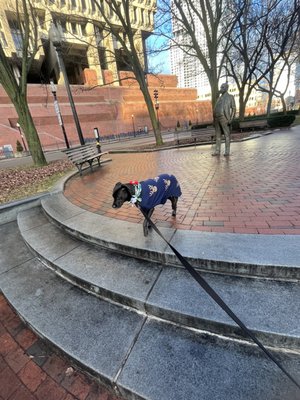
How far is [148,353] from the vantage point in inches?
68.3

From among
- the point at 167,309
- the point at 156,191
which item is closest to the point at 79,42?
the point at 156,191

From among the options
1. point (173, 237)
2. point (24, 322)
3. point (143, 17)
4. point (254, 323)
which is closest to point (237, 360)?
point (254, 323)

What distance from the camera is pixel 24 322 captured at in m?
2.33

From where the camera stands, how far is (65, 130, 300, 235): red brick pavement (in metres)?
2.95

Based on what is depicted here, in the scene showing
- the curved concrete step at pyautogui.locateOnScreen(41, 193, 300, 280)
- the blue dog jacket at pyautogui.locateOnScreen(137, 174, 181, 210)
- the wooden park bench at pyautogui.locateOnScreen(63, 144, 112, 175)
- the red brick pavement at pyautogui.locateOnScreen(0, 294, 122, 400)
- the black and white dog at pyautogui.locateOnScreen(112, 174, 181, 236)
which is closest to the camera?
the red brick pavement at pyautogui.locateOnScreen(0, 294, 122, 400)

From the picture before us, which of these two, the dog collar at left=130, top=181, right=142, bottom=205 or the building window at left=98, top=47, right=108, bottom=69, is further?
the building window at left=98, top=47, right=108, bottom=69

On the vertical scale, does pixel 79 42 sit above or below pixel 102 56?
above

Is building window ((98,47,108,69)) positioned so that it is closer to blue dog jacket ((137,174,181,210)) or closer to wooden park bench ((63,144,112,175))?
wooden park bench ((63,144,112,175))

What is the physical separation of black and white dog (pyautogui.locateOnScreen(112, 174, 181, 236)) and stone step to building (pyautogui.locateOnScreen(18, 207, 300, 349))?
0.66m

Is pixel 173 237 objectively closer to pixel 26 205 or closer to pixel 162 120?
pixel 26 205

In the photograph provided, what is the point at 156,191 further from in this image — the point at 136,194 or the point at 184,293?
the point at 184,293

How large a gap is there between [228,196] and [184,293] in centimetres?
234

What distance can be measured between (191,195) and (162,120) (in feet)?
137

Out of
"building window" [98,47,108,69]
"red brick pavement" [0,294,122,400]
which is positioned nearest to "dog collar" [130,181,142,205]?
"red brick pavement" [0,294,122,400]
